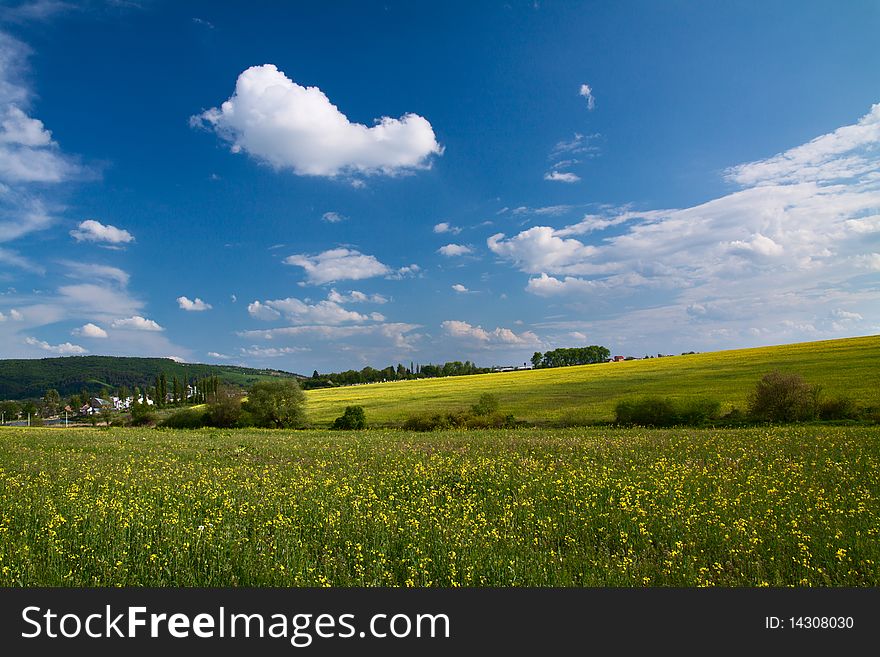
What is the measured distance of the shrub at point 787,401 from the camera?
3378 centimetres

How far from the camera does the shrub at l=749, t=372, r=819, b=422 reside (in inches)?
1330

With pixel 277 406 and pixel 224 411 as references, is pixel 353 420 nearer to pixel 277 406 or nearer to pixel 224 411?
pixel 277 406

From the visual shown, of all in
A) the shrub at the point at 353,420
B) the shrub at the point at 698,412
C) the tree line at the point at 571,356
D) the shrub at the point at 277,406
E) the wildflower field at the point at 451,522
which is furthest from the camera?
the tree line at the point at 571,356

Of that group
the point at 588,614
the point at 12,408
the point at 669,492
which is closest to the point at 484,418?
the point at 669,492

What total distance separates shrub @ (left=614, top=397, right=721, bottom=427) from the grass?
3060 mm

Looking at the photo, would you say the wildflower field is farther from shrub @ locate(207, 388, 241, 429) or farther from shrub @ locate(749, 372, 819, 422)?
shrub @ locate(207, 388, 241, 429)

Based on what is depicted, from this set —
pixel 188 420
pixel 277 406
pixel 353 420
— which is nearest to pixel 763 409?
pixel 353 420

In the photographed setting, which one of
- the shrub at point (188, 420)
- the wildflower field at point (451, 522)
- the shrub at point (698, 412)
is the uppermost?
the wildflower field at point (451, 522)

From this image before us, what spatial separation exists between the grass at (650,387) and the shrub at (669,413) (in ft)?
10.0

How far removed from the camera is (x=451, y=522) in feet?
32.1

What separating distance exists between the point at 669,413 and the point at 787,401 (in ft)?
24.1

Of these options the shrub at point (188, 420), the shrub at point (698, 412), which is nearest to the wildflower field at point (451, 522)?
the shrub at point (698, 412)

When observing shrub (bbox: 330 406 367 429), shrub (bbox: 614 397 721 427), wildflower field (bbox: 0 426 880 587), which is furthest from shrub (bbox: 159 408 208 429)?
shrub (bbox: 614 397 721 427)

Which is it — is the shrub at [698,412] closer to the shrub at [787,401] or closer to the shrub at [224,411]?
the shrub at [787,401]
